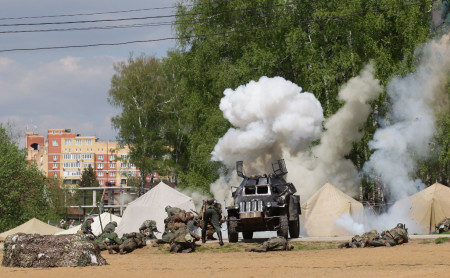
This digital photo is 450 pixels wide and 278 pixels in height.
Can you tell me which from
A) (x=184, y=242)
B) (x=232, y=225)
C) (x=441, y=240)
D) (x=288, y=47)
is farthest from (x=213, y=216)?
(x=288, y=47)

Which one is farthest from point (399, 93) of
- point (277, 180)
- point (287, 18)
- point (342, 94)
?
point (277, 180)

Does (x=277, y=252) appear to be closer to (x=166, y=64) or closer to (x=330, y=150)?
(x=330, y=150)

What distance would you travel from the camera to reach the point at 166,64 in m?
58.8

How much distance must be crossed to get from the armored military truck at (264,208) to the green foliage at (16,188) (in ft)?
103

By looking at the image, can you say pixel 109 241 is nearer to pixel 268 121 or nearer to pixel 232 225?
pixel 232 225

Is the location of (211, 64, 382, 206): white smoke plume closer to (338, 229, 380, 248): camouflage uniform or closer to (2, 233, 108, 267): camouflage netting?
(338, 229, 380, 248): camouflage uniform

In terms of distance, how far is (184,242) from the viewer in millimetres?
30078

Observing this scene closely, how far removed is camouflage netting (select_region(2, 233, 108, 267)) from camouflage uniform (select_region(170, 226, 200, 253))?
5.19 meters

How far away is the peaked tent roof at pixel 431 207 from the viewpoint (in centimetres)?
3569

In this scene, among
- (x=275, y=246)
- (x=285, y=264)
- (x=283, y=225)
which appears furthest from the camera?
(x=283, y=225)

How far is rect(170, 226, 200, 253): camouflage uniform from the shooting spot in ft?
98.4

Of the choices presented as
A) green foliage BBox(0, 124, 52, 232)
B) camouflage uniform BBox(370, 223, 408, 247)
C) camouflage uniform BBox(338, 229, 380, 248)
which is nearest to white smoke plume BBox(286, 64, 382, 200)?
camouflage uniform BBox(338, 229, 380, 248)

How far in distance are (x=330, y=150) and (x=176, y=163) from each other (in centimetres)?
2252

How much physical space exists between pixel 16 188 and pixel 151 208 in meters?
25.5
